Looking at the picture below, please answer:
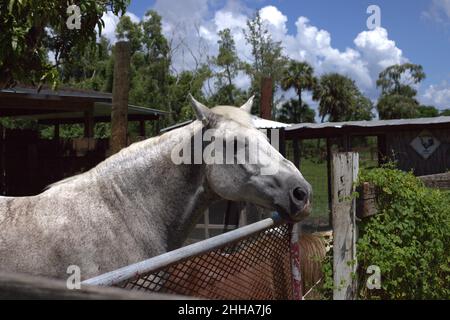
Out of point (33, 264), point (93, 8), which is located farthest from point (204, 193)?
point (93, 8)

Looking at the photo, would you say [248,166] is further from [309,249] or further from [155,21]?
[155,21]

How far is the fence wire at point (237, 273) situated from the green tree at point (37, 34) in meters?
3.12

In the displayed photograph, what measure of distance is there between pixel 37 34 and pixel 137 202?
327 centimetres

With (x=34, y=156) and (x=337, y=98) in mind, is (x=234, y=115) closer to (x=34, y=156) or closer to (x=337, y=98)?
(x=34, y=156)

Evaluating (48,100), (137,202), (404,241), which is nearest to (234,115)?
(137,202)

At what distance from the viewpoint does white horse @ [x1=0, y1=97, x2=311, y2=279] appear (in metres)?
2.73

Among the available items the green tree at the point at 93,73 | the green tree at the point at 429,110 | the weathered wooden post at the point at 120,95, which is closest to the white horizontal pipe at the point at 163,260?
the weathered wooden post at the point at 120,95

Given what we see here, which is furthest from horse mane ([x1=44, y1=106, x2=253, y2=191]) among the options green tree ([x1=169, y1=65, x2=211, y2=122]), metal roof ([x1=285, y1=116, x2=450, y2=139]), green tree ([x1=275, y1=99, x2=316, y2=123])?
green tree ([x1=275, y1=99, x2=316, y2=123])

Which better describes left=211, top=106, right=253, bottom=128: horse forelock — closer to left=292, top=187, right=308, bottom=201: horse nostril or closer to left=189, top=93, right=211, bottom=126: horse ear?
left=189, top=93, right=211, bottom=126: horse ear

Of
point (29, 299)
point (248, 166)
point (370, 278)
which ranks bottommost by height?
point (370, 278)

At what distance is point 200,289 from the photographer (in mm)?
2572

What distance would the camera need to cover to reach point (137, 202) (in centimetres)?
308

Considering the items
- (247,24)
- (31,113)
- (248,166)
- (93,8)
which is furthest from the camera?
(247,24)
